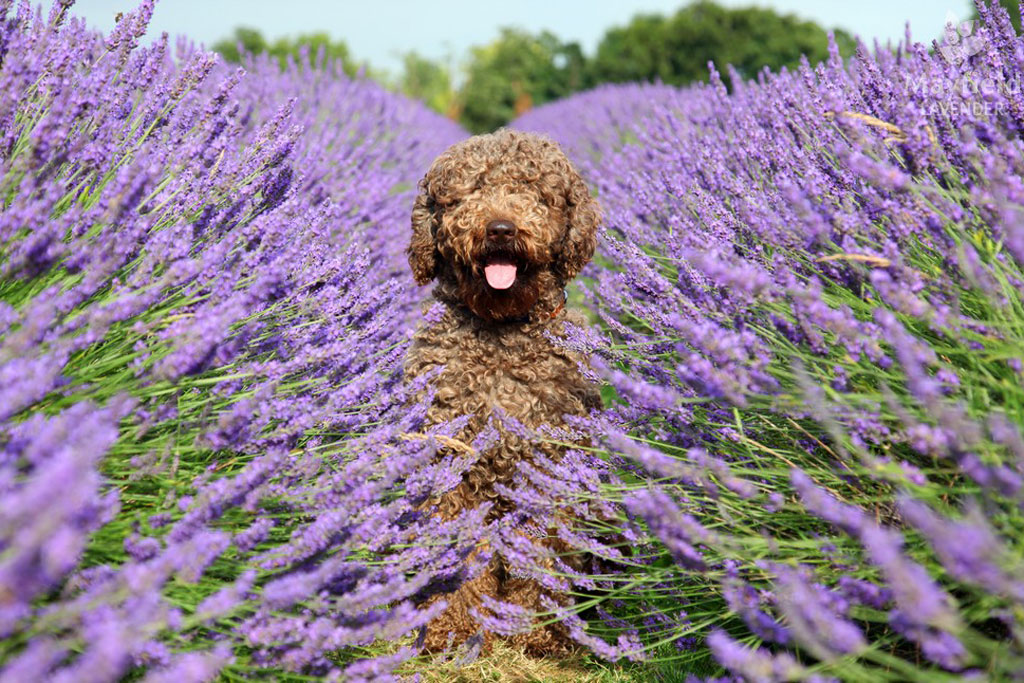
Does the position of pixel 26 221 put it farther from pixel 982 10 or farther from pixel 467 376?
pixel 982 10

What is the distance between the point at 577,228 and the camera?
11.8 feet

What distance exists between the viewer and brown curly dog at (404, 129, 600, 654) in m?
3.17

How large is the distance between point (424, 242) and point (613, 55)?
83.3 ft

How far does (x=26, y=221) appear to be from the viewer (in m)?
1.82

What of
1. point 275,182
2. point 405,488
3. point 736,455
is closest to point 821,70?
point 736,455

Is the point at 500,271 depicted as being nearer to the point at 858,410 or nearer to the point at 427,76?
the point at 858,410

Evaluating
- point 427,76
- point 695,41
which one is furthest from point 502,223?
point 427,76

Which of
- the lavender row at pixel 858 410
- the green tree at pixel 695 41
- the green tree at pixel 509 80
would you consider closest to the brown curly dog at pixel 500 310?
the lavender row at pixel 858 410

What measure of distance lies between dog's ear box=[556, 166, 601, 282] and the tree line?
25.1 ft

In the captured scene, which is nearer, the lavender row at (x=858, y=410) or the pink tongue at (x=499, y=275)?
the lavender row at (x=858, y=410)

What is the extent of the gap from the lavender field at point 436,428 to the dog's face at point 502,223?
419 millimetres

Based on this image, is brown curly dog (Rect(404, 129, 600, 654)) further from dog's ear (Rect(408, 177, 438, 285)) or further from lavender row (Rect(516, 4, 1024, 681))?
lavender row (Rect(516, 4, 1024, 681))

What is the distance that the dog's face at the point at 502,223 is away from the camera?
10.8 feet

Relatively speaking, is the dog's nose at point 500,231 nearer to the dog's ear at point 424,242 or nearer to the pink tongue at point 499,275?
the pink tongue at point 499,275
